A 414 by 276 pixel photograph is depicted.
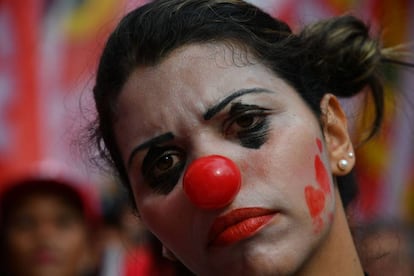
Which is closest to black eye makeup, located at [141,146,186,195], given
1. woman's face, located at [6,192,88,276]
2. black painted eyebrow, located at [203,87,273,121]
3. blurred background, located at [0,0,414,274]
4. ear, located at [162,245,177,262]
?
black painted eyebrow, located at [203,87,273,121]

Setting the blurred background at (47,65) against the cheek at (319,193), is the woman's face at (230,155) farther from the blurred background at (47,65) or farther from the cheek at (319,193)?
the blurred background at (47,65)

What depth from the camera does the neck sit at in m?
2.17

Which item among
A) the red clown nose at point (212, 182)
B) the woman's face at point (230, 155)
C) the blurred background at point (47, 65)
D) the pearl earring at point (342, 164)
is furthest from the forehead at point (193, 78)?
the blurred background at point (47, 65)

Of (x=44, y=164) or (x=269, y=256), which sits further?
(x=44, y=164)

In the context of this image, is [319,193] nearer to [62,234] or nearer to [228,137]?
[228,137]

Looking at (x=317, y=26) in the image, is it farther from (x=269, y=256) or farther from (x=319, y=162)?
(x=269, y=256)

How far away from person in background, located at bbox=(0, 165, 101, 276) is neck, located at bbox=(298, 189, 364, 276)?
1537 mm

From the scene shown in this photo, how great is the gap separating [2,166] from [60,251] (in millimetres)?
1140

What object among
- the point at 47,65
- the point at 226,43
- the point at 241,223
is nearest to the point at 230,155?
the point at 241,223

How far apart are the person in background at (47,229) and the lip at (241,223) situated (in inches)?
62.1

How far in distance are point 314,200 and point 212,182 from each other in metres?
0.30

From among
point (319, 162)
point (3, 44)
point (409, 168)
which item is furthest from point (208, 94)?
point (409, 168)

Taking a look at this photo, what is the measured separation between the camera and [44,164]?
4.54 metres

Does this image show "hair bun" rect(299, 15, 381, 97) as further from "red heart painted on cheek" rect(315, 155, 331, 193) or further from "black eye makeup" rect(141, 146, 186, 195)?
"black eye makeup" rect(141, 146, 186, 195)
